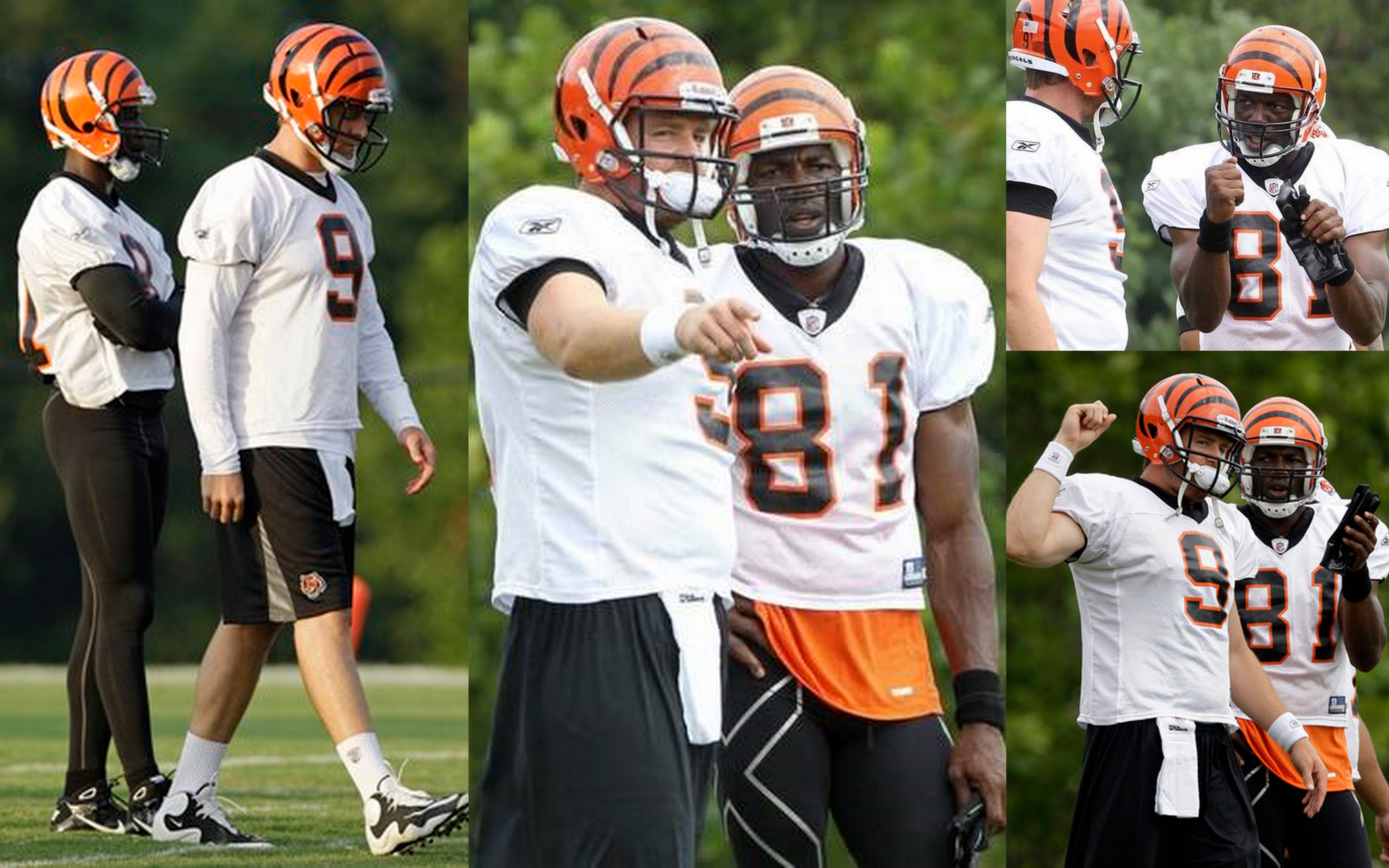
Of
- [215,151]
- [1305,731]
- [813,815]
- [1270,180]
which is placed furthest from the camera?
[215,151]

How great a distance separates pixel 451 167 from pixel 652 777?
55.4 feet

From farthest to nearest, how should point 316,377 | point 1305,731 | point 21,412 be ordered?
point 21,412, point 1305,731, point 316,377

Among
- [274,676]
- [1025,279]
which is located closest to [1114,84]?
[1025,279]

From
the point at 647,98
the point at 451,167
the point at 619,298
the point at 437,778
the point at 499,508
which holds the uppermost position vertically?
the point at 451,167

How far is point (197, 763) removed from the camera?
17.6 ft

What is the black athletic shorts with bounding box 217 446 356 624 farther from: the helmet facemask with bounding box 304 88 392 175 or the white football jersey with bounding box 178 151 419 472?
the helmet facemask with bounding box 304 88 392 175

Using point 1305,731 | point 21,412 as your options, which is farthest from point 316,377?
point 21,412

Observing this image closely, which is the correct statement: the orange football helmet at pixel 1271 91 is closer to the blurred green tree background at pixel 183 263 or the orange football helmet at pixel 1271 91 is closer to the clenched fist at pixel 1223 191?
the clenched fist at pixel 1223 191

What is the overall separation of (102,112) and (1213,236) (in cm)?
282

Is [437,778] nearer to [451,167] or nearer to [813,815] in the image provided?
[813,815]

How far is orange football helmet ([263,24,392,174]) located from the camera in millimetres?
5406

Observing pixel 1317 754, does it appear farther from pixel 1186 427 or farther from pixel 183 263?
pixel 183 263

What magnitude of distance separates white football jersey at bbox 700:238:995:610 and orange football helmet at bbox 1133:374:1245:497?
2346mm

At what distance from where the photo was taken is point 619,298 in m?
3.47
